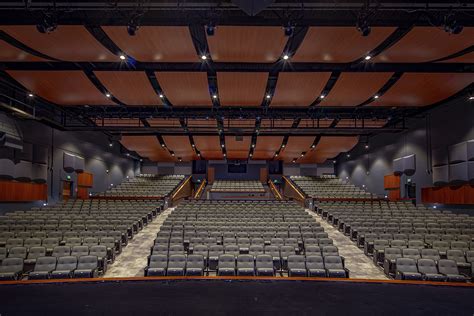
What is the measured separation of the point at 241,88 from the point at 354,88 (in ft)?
14.0

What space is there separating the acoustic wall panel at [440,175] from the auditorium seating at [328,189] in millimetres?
4672

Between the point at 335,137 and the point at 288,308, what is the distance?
17303mm

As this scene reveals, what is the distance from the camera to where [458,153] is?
38.9 feet

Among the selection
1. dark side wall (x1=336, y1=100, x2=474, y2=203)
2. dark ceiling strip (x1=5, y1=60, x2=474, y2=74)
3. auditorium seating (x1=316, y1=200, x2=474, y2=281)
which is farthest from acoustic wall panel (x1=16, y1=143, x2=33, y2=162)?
dark side wall (x1=336, y1=100, x2=474, y2=203)

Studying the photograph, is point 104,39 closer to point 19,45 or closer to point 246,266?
point 19,45

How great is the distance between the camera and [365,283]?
4125 mm

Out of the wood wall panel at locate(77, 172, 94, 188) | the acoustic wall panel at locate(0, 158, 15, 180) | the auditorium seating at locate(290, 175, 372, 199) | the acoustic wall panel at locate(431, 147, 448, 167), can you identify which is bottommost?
the auditorium seating at locate(290, 175, 372, 199)

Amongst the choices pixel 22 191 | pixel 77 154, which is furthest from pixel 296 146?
pixel 22 191

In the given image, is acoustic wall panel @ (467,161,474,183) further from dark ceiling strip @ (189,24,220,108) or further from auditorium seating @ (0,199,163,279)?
auditorium seating @ (0,199,163,279)

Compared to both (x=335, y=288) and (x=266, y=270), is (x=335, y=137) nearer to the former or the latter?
(x=266, y=270)

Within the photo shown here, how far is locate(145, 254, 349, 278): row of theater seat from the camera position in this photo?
19.2ft

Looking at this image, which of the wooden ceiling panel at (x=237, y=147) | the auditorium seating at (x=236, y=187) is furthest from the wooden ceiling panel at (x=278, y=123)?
the auditorium seating at (x=236, y=187)

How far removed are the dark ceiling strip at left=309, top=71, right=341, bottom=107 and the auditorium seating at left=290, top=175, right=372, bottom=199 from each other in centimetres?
625

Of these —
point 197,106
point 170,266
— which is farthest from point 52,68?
point 170,266
